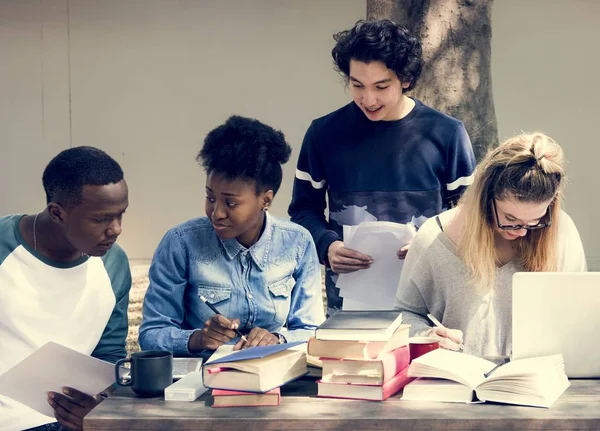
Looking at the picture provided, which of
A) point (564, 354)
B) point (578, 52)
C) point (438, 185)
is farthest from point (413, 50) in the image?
point (578, 52)

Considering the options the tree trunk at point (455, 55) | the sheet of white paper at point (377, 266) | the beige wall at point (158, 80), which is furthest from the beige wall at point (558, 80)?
the sheet of white paper at point (377, 266)

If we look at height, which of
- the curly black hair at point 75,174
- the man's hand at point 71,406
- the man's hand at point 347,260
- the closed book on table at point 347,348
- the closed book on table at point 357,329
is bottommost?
the man's hand at point 71,406

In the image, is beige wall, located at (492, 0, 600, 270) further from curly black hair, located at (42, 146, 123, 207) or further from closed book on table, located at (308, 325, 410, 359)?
closed book on table, located at (308, 325, 410, 359)

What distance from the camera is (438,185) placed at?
11.9 feet

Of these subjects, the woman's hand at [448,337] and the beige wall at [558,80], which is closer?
the woman's hand at [448,337]

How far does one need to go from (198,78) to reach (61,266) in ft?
17.1

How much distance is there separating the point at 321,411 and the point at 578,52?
21.2 ft

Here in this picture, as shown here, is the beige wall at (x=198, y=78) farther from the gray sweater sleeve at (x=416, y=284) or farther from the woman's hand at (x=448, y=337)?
the woman's hand at (x=448, y=337)

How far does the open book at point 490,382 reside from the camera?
2441 mm

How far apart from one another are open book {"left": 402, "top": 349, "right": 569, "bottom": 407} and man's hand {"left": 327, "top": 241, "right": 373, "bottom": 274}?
92 centimetres

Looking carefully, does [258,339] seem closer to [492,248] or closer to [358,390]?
[358,390]

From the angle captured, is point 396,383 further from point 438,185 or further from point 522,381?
point 438,185

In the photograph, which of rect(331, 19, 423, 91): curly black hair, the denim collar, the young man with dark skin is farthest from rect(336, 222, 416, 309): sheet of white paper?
the young man with dark skin

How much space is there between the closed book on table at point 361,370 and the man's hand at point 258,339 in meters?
0.34
